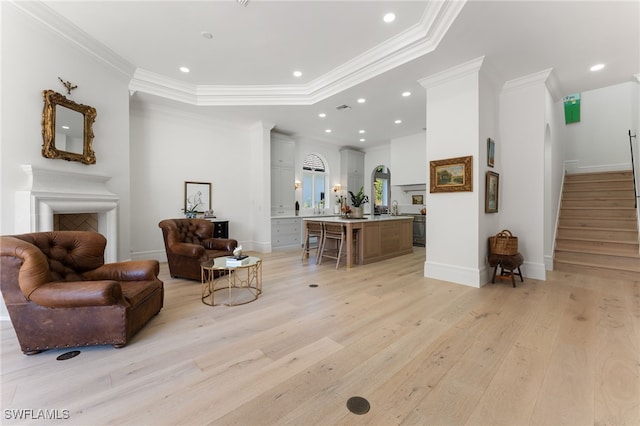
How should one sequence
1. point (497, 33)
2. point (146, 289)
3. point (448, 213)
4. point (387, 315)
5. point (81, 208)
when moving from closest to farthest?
1. point (146, 289)
2. point (387, 315)
3. point (497, 33)
4. point (81, 208)
5. point (448, 213)

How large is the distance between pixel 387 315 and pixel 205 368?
5.87 ft

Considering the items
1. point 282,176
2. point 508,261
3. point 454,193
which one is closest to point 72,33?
point 282,176

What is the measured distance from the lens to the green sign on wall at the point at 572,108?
6.79 meters

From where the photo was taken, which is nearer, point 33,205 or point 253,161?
point 33,205

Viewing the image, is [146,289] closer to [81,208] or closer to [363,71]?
[81,208]

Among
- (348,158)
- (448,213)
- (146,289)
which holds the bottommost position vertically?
(146,289)

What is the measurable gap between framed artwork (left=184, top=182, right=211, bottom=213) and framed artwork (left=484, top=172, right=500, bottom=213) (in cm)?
562

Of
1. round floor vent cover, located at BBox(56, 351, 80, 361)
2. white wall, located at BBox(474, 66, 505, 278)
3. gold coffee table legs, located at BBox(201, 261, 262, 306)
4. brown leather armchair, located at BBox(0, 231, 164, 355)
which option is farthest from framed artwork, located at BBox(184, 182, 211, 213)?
white wall, located at BBox(474, 66, 505, 278)

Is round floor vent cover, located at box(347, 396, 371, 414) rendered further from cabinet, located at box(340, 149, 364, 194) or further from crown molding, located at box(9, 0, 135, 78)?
cabinet, located at box(340, 149, 364, 194)

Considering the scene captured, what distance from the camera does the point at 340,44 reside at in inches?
145

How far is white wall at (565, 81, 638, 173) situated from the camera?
20.5ft

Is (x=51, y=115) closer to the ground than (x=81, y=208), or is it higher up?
higher up

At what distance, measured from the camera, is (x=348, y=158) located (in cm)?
902

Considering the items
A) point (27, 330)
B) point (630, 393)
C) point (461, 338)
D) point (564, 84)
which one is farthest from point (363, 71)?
point (27, 330)
